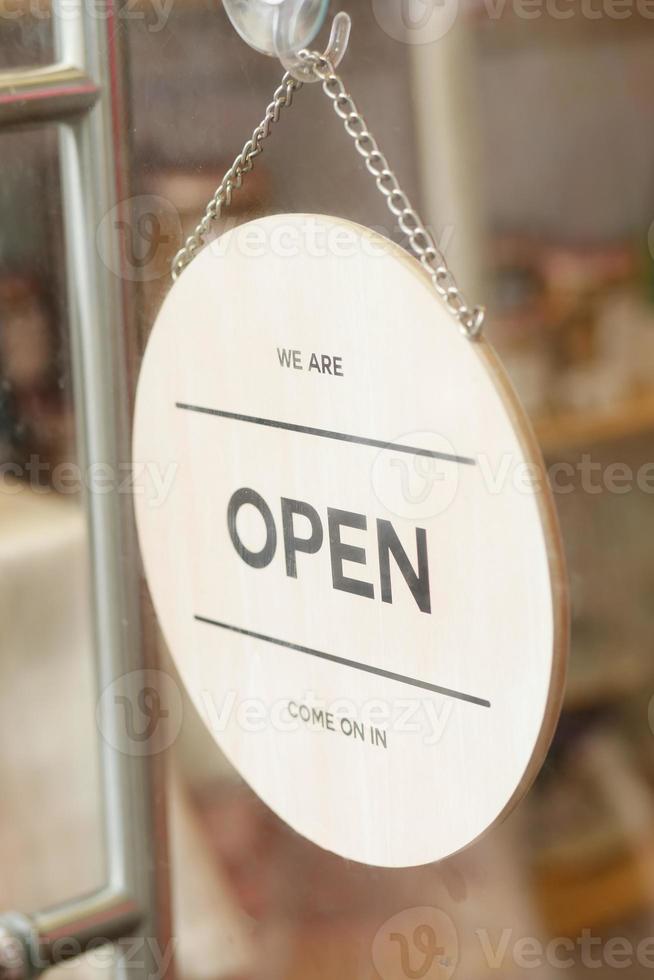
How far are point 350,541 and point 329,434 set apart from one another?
0.09 feet

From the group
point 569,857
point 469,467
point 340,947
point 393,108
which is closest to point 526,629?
point 469,467

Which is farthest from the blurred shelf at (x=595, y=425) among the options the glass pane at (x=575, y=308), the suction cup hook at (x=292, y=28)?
the suction cup hook at (x=292, y=28)

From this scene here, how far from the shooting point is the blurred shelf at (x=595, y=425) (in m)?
1.38

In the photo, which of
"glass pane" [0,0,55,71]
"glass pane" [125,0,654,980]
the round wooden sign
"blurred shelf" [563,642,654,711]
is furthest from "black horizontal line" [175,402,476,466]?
"blurred shelf" [563,642,654,711]

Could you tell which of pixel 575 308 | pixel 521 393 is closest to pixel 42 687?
pixel 521 393

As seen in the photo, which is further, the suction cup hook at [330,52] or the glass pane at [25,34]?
the glass pane at [25,34]

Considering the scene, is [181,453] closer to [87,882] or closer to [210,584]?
[210,584]

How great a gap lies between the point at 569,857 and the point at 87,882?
37.1 inches

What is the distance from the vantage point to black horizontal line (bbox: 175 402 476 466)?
25 centimetres

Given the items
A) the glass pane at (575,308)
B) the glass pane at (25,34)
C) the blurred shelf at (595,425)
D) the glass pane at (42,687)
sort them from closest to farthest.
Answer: the glass pane at (25,34) → the glass pane at (42,687) → the glass pane at (575,308) → the blurred shelf at (595,425)

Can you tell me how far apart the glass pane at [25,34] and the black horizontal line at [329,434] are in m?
0.17

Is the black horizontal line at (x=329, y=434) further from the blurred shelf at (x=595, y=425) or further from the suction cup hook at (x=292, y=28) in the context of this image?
the blurred shelf at (x=595, y=425)

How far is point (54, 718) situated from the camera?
0.62m

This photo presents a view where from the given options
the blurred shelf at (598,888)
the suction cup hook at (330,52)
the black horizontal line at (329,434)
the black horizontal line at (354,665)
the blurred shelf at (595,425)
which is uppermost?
the suction cup hook at (330,52)
